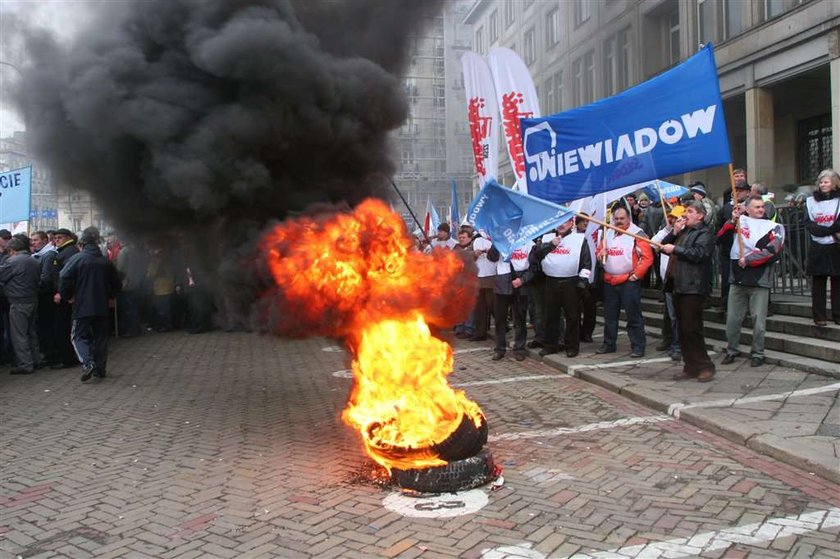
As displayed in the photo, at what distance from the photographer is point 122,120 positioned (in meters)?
5.00

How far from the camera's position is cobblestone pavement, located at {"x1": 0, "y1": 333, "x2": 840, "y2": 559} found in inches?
141

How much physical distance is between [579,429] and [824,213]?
4513 millimetres

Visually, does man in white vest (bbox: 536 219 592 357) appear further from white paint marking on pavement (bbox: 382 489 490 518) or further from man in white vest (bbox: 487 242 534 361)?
white paint marking on pavement (bbox: 382 489 490 518)

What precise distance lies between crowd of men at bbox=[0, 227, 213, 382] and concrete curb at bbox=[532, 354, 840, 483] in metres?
5.12

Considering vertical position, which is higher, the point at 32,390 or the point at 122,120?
the point at 122,120

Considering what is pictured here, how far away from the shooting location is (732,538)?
11.5 ft

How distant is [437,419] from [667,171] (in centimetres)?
429

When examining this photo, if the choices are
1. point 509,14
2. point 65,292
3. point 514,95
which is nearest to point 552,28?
point 509,14

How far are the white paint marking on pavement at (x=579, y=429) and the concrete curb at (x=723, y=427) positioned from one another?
0.23 m

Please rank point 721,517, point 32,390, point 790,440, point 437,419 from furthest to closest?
point 32,390
point 790,440
point 437,419
point 721,517

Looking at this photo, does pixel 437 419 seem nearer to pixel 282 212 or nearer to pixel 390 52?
pixel 282 212

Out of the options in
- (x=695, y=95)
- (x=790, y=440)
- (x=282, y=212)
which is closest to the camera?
(x=790, y=440)

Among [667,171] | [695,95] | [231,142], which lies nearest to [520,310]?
[667,171]

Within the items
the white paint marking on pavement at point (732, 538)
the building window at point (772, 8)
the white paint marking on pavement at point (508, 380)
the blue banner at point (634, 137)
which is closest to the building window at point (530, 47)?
the blue banner at point (634, 137)
